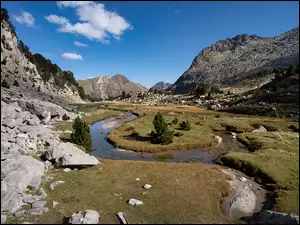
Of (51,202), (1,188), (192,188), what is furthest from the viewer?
(192,188)

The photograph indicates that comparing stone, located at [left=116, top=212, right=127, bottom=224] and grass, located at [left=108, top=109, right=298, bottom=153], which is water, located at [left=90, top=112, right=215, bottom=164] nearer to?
grass, located at [left=108, top=109, right=298, bottom=153]

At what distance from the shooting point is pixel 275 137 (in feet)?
163

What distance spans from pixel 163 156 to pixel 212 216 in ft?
77.3

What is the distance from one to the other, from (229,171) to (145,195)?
17.0 meters

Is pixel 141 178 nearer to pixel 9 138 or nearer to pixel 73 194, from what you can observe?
pixel 73 194

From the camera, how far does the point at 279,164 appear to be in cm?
3372

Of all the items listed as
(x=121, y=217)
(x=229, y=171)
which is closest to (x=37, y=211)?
(x=121, y=217)

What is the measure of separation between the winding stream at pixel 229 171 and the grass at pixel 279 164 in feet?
6.66

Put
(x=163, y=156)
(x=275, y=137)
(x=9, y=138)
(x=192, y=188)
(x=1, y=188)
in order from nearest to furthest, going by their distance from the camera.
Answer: (x=1, y=188) < (x=192, y=188) < (x=9, y=138) < (x=163, y=156) < (x=275, y=137)

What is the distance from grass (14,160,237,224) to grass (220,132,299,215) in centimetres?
558

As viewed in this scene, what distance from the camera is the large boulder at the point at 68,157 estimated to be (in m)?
30.9

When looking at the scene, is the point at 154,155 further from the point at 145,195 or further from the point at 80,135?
the point at 145,195

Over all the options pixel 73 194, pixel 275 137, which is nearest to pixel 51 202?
pixel 73 194

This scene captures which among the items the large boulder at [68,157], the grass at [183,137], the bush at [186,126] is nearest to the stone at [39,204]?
the large boulder at [68,157]
